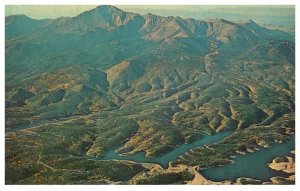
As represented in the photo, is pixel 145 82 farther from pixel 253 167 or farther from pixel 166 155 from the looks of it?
pixel 253 167

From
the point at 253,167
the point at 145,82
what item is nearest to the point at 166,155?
the point at 253,167

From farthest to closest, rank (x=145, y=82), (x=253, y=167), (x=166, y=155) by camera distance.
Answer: (x=145, y=82)
(x=166, y=155)
(x=253, y=167)

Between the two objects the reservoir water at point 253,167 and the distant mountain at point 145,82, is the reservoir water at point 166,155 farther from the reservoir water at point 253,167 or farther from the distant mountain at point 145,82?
the reservoir water at point 253,167

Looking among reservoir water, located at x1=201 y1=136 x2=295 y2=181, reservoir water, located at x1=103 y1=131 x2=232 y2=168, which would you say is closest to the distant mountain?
reservoir water, located at x1=103 y1=131 x2=232 y2=168

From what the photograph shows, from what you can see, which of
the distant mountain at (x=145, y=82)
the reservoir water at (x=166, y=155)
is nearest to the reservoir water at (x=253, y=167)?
the distant mountain at (x=145, y=82)
